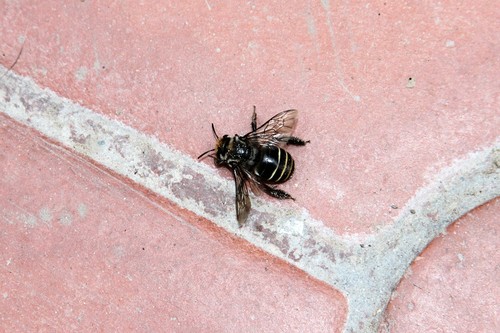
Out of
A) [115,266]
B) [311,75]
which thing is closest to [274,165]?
[311,75]

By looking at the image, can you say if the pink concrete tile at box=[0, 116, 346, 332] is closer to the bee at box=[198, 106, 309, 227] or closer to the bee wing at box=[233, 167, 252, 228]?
the bee wing at box=[233, 167, 252, 228]

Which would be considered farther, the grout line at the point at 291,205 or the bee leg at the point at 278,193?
the bee leg at the point at 278,193

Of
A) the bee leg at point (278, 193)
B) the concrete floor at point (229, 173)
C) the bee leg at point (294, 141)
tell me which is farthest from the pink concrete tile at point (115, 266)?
the bee leg at point (294, 141)

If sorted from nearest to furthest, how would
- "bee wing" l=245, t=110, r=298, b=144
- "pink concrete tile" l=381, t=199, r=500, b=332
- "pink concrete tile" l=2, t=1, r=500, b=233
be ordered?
"pink concrete tile" l=381, t=199, r=500, b=332, "pink concrete tile" l=2, t=1, r=500, b=233, "bee wing" l=245, t=110, r=298, b=144

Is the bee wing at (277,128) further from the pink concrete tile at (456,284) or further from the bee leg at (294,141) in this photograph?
the pink concrete tile at (456,284)

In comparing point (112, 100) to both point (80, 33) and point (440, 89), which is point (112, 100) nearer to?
point (80, 33)

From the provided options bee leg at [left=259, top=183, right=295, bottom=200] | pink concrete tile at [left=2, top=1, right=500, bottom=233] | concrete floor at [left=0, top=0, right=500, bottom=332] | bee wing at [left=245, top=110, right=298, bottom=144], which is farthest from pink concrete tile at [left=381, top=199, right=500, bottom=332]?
bee wing at [left=245, top=110, right=298, bottom=144]

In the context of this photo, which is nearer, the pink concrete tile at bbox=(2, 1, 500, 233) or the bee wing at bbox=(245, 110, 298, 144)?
the pink concrete tile at bbox=(2, 1, 500, 233)
